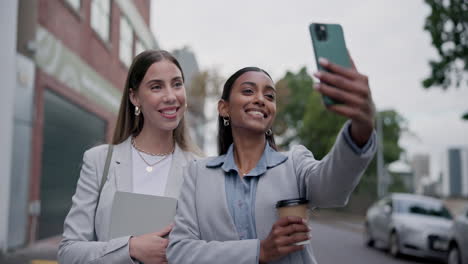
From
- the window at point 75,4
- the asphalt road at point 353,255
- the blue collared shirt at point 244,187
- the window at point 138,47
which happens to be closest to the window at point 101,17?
the window at point 75,4

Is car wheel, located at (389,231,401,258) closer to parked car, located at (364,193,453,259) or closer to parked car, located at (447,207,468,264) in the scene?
parked car, located at (364,193,453,259)

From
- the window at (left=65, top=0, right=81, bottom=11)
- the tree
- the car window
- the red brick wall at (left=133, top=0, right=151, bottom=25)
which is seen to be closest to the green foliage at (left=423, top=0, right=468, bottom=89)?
the car window

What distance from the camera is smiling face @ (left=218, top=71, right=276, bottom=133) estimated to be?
2092 millimetres

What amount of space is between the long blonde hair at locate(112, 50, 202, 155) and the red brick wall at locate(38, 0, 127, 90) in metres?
8.71

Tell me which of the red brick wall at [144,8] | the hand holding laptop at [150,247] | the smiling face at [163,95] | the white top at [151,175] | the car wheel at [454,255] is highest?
the red brick wall at [144,8]

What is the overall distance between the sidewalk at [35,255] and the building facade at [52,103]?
190 mm

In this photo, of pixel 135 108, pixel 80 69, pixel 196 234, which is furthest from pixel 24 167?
pixel 196 234

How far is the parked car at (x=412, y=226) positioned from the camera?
10.9 metres

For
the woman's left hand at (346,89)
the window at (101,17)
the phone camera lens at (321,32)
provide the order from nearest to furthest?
1. the woman's left hand at (346,89)
2. the phone camera lens at (321,32)
3. the window at (101,17)

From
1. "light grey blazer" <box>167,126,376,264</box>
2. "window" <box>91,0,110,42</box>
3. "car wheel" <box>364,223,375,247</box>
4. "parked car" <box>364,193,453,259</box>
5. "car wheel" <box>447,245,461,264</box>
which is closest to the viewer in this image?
"light grey blazer" <box>167,126,376,264</box>

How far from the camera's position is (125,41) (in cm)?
1928

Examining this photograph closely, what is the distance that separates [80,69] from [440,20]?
359 inches

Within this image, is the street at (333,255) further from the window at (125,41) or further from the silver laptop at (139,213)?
the window at (125,41)

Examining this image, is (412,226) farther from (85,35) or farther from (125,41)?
(125,41)
